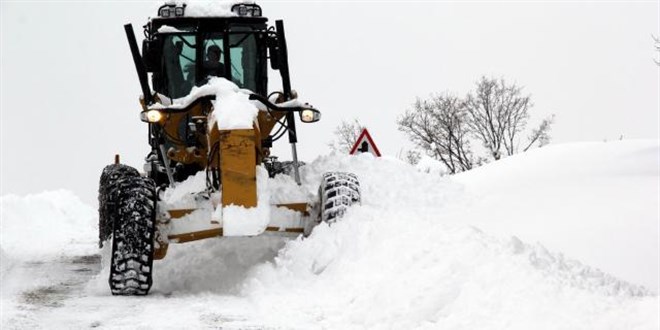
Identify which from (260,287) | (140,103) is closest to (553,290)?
(260,287)

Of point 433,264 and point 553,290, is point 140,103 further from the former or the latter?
point 553,290

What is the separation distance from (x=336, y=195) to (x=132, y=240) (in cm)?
205

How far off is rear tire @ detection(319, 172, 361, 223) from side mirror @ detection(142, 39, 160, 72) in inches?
95.0

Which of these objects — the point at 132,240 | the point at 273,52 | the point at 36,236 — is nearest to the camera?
the point at 132,240

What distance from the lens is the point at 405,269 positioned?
289 inches

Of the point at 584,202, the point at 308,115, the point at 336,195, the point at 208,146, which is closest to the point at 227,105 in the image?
the point at 208,146

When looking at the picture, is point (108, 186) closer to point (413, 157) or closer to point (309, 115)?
point (309, 115)

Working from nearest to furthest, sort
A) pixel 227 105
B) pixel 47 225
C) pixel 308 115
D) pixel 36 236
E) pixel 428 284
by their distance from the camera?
pixel 428 284 → pixel 227 105 → pixel 308 115 → pixel 36 236 → pixel 47 225

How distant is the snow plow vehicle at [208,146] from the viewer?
29.0ft

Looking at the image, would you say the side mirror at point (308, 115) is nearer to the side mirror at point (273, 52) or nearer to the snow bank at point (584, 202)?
the side mirror at point (273, 52)

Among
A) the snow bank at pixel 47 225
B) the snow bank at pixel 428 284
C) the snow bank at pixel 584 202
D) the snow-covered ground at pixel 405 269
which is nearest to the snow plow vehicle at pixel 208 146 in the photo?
the snow-covered ground at pixel 405 269

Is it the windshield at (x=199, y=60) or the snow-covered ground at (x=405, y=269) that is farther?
the windshield at (x=199, y=60)

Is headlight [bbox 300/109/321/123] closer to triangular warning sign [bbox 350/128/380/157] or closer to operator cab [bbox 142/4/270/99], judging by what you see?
operator cab [bbox 142/4/270/99]

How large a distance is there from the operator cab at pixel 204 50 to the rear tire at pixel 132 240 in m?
2.23
